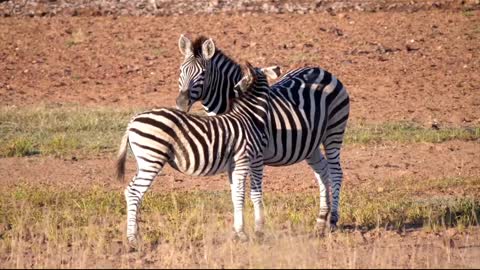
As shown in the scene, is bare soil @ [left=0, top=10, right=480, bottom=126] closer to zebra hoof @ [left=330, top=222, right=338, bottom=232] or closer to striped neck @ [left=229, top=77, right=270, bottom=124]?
zebra hoof @ [left=330, top=222, right=338, bottom=232]

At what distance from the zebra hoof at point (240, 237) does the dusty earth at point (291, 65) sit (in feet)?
13.7

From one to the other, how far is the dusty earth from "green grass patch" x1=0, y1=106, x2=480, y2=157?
33 cm

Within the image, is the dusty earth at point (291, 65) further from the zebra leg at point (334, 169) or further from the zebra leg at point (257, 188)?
the zebra leg at point (257, 188)

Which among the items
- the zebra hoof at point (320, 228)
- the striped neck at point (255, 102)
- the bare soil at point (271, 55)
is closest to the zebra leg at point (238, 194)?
the striped neck at point (255, 102)

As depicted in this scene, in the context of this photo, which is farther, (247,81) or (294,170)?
(294,170)

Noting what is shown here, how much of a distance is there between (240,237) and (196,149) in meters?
0.87

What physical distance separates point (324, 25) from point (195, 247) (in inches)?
604

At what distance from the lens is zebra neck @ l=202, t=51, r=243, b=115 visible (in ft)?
36.8

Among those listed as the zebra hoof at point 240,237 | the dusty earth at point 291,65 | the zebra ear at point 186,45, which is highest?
the dusty earth at point 291,65

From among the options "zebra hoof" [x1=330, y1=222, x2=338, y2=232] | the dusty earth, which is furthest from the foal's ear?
the dusty earth

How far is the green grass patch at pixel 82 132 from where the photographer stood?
1543cm

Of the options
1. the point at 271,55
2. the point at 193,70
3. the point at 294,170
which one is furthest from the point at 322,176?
the point at 271,55

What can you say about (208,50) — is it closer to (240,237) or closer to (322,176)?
(322,176)

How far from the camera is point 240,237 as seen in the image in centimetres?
977
